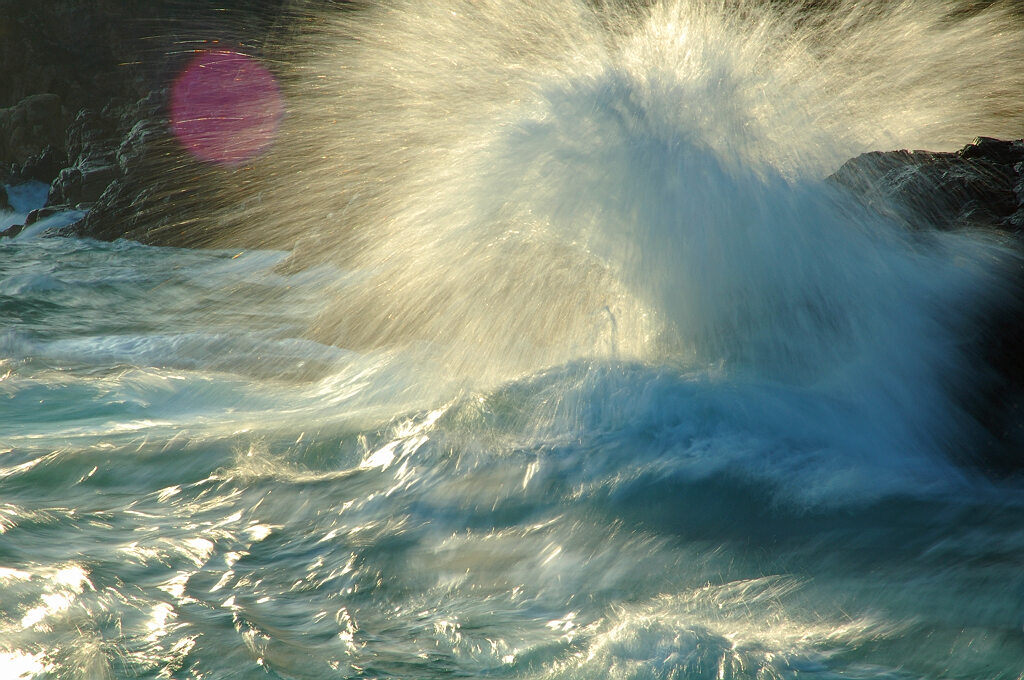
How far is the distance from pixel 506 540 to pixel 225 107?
21.4 metres

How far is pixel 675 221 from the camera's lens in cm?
451

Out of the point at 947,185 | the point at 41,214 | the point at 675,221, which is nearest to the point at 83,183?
the point at 41,214

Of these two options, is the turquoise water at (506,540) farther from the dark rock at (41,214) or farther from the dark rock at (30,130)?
the dark rock at (30,130)

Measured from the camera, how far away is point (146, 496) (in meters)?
3.80

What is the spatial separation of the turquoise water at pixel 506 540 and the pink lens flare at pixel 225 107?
626 inches

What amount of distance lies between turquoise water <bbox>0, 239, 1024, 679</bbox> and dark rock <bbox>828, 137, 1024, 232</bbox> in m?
1.47

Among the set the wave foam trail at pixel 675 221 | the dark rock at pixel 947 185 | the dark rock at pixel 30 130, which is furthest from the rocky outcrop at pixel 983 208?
the dark rock at pixel 30 130

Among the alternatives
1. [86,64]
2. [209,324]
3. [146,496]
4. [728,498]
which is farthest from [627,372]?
[86,64]

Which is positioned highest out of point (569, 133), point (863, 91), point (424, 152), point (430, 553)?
point (863, 91)

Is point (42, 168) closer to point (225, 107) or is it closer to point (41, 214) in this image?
point (225, 107)

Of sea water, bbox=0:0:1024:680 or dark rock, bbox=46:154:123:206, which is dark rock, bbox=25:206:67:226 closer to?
dark rock, bbox=46:154:123:206

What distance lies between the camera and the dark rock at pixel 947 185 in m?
4.73

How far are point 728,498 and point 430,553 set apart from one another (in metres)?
1.16

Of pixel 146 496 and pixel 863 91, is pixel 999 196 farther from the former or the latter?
pixel 146 496
